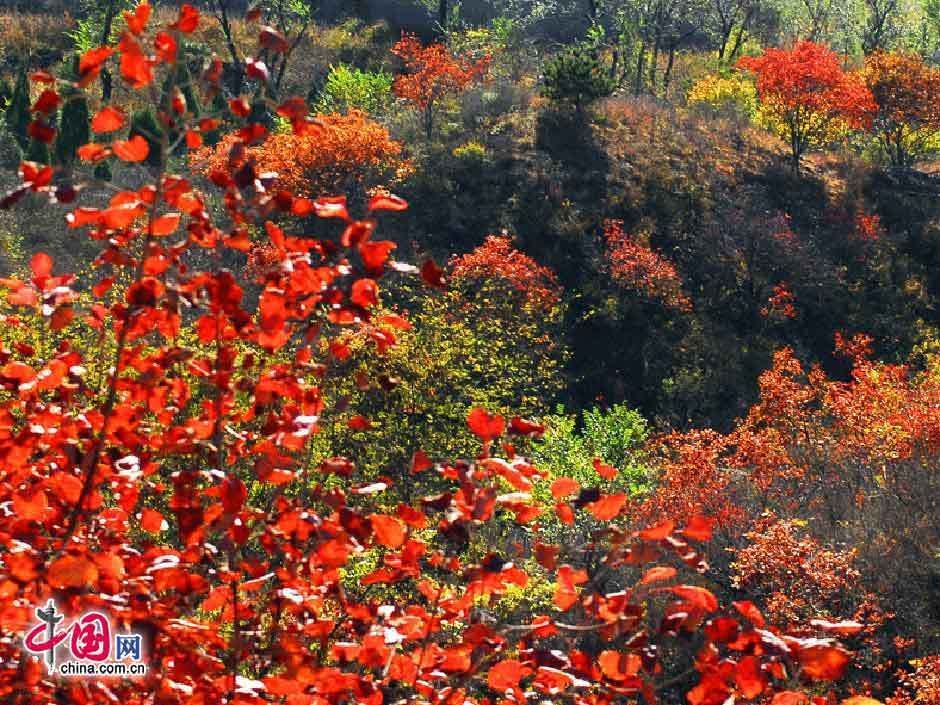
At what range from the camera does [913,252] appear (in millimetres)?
29984

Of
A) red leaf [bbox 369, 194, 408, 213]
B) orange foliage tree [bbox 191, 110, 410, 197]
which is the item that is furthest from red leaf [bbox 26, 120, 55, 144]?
orange foliage tree [bbox 191, 110, 410, 197]

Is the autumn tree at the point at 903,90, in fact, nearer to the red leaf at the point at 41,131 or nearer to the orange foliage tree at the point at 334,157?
the orange foliage tree at the point at 334,157

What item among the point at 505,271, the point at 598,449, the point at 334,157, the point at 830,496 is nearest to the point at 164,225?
the point at 830,496

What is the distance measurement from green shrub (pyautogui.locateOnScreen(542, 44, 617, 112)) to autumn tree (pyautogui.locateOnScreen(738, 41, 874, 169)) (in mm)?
4421

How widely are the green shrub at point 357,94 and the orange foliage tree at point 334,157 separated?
15.3 feet

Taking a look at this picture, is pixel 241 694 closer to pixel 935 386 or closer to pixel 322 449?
pixel 322 449

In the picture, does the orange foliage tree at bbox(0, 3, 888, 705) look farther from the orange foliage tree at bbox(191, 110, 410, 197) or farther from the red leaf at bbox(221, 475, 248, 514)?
the orange foliage tree at bbox(191, 110, 410, 197)

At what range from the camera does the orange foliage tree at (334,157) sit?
2681 centimetres

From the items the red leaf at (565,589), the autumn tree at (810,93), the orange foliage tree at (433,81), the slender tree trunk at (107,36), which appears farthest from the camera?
the slender tree trunk at (107,36)

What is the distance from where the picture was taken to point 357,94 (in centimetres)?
3381

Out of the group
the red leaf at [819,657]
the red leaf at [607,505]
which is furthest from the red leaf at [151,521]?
the red leaf at [819,657]

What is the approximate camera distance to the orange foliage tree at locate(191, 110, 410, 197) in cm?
2681

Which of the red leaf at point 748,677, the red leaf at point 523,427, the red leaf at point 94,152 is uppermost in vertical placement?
the red leaf at point 94,152

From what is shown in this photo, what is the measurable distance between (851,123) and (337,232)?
15240mm
